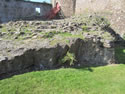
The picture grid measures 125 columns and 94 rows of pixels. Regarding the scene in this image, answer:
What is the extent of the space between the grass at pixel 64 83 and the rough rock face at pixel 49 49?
480mm

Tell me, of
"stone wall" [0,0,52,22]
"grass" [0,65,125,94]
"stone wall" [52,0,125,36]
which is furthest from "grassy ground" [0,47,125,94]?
"stone wall" [0,0,52,22]

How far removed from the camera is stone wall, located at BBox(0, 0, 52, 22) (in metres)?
12.1

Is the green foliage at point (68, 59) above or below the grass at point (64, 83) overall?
above

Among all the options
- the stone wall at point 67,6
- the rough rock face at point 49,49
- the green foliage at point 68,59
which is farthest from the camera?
A: the stone wall at point 67,6

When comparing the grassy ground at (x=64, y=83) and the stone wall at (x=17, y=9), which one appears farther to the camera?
the stone wall at (x=17, y=9)

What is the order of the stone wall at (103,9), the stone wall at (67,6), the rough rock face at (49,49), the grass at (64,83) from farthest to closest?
1. the stone wall at (67,6)
2. the stone wall at (103,9)
3. the rough rock face at (49,49)
4. the grass at (64,83)

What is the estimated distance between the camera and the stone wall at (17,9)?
1209cm

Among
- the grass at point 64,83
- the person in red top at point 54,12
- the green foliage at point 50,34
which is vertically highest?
the person in red top at point 54,12

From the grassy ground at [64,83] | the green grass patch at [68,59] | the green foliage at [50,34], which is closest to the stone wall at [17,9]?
the green foliage at [50,34]

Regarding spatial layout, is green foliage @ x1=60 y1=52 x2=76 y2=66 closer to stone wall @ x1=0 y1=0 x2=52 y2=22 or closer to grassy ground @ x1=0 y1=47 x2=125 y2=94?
grassy ground @ x1=0 y1=47 x2=125 y2=94

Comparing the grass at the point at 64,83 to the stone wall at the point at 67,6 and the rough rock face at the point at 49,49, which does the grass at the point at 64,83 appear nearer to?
the rough rock face at the point at 49,49

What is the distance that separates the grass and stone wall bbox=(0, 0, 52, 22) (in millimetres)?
9775

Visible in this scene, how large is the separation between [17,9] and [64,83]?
1137 centimetres

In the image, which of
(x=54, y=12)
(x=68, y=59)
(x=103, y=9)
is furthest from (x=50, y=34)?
(x=54, y=12)
